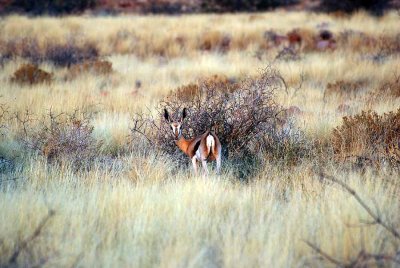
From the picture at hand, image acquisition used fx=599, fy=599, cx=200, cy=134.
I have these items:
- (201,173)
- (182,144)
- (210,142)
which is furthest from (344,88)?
(210,142)

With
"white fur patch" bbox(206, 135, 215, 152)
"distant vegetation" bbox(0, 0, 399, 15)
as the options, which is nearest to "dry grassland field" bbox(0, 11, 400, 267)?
"white fur patch" bbox(206, 135, 215, 152)

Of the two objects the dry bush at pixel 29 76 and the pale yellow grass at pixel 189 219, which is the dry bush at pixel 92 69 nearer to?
the dry bush at pixel 29 76

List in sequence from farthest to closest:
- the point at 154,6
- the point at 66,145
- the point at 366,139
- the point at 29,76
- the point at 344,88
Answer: the point at 154,6
the point at 29,76
the point at 344,88
the point at 366,139
the point at 66,145

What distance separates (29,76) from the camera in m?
12.9

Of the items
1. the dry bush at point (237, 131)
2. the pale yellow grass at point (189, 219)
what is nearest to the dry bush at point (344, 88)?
the dry bush at point (237, 131)

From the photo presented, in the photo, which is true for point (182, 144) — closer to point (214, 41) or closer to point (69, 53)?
point (69, 53)

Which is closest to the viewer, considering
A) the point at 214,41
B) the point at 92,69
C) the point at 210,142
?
the point at 210,142

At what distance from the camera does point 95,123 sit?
29.3 ft

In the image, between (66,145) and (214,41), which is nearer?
(66,145)

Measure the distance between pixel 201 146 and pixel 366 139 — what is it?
2193mm

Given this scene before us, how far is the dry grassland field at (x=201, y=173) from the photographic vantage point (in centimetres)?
432

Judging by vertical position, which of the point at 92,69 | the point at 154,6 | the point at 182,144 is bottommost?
the point at 182,144

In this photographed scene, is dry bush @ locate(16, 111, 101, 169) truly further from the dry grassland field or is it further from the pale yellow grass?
the pale yellow grass

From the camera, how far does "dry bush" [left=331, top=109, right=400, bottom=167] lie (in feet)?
22.4
